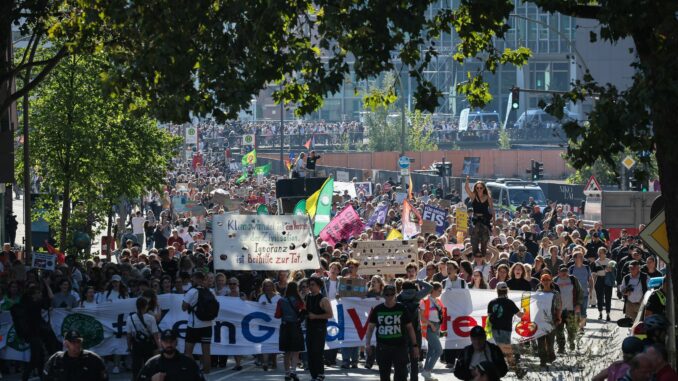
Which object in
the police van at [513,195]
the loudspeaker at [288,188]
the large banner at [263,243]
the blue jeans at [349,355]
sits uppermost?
the police van at [513,195]

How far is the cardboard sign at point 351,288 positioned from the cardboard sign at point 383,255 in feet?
7.65

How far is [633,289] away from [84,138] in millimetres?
14030

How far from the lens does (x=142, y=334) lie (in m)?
18.1

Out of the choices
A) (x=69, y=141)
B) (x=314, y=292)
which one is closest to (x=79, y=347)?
(x=314, y=292)

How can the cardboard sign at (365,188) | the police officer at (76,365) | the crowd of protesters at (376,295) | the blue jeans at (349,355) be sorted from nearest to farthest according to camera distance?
the police officer at (76,365), the crowd of protesters at (376,295), the blue jeans at (349,355), the cardboard sign at (365,188)

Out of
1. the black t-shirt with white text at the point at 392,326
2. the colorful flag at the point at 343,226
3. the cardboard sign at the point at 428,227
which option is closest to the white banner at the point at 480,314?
the black t-shirt with white text at the point at 392,326

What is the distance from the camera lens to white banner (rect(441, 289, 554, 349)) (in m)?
21.5

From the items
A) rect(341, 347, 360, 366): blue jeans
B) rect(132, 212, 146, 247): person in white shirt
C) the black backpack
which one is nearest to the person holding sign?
rect(341, 347, 360, 366): blue jeans

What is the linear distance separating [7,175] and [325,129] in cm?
8910

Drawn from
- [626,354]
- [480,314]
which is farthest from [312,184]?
[626,354]

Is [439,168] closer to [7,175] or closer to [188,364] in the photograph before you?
[7,175]

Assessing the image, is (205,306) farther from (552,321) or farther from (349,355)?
(552,321)

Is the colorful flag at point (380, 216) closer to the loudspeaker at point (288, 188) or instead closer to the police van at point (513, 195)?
the loudspeaker at point (288, 188)

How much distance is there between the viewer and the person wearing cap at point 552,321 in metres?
18.6
